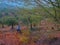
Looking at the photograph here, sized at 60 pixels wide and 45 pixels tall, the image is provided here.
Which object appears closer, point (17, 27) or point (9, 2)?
point (9, 2)

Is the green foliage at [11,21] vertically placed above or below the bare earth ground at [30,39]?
above

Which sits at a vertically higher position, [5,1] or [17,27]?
[5,1]

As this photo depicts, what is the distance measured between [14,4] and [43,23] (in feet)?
2.21

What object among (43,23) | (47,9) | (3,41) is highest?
(47,9)

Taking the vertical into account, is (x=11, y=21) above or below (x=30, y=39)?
above

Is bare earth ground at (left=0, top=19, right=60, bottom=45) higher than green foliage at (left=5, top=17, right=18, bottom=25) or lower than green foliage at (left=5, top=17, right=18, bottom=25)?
lower

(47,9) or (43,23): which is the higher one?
(47,9)

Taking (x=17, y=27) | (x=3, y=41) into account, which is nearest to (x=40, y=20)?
(x=17, y=27)

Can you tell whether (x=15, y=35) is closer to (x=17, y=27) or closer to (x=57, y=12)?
(x=17, y=27)

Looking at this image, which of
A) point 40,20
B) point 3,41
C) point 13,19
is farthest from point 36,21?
point 3,41

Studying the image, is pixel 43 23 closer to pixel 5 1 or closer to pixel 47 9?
pixel 47 9

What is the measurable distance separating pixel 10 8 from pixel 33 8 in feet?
1.49

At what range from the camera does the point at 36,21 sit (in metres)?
4.70

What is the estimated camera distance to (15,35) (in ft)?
15.1
